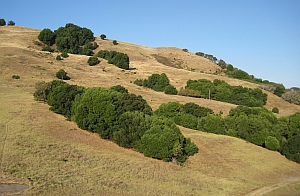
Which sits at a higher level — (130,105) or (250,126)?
(130,105)

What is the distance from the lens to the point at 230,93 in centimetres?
6794

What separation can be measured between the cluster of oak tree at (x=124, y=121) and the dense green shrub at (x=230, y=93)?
34030 millimetres

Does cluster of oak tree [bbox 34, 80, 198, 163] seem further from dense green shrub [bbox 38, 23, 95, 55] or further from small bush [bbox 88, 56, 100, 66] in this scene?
dense green shrub [bbox 38, 23, 95, 55]

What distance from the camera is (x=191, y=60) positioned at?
11575cm

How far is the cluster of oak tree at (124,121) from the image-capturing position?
28.2 m

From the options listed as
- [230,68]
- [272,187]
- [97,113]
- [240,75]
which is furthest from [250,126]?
[230,68]

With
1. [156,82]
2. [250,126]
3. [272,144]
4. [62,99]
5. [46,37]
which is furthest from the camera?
[46,37]

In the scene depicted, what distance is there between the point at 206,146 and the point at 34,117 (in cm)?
1726

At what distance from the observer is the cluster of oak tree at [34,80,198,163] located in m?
28.2

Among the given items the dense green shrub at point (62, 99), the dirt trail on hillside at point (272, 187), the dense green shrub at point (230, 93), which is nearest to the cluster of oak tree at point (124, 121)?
the dense green shrub at point (62, 99)

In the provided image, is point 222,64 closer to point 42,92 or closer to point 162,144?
point 42,92

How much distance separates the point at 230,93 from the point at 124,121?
138 ft

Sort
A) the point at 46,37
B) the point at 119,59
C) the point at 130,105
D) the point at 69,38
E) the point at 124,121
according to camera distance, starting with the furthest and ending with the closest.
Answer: the point at 69,38, the point at 46,37, the point at 119,59, the point at 130,105, the point at 124,121

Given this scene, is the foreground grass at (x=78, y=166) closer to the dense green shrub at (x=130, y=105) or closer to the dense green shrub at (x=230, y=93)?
the dense green shrub at (x=130, y=105)
